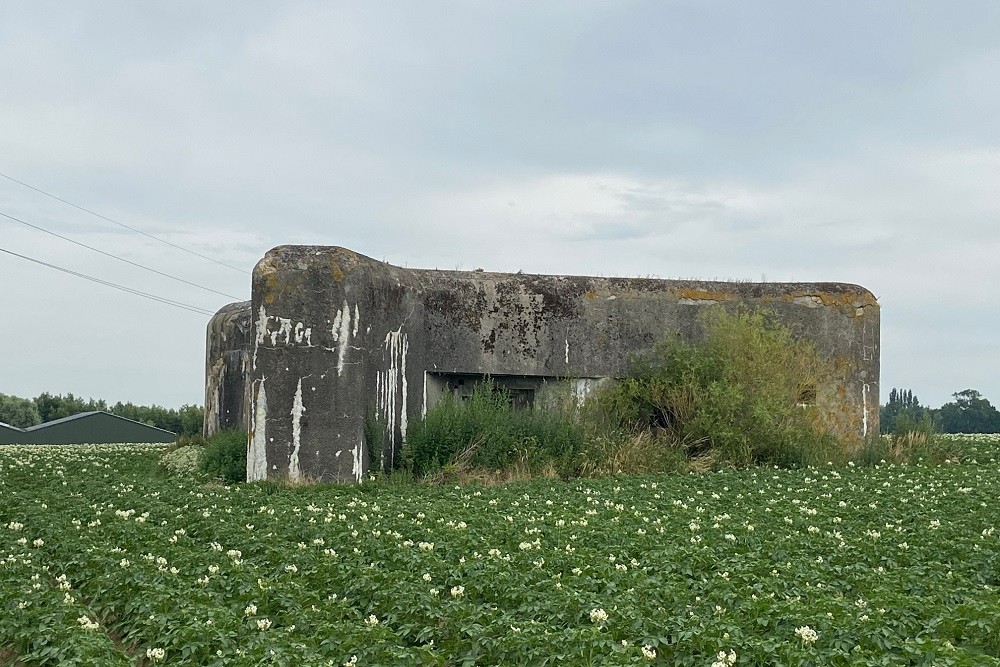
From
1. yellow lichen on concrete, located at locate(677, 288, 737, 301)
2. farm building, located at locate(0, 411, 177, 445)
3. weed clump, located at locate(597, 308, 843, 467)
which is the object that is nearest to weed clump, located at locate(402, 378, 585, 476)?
weed clump, located at locate(597, 308, 843, 467)

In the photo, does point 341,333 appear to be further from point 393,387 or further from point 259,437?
point 259,437

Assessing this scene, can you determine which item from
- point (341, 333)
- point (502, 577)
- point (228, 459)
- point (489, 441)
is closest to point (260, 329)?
point (341, 333)

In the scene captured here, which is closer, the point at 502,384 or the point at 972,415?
the point at 502,384

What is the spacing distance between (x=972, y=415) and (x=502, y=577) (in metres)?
54.0

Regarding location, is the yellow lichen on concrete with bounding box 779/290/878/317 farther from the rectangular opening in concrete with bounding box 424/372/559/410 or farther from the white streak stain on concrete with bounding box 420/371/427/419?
the white streak stain on concrete with bounding box 420/371/427/419

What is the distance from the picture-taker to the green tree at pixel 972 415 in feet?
175

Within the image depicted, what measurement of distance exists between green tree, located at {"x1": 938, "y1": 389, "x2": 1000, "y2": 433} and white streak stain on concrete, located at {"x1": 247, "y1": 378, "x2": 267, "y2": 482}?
151 feet

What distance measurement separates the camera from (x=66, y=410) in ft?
152

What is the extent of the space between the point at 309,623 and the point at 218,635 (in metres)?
0.68

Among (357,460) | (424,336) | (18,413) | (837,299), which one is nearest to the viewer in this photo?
(357,460)

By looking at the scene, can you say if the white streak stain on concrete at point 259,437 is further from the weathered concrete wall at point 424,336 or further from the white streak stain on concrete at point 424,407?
the white streak stain on concrete at point 424,407

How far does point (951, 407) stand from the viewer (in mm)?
57938

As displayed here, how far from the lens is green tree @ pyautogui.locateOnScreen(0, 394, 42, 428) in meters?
44.8

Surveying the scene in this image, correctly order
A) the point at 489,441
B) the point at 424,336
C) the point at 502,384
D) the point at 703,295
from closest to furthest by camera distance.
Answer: the point at 489,441, the point at 424,336, the point at 502,384, the point at 703,295
